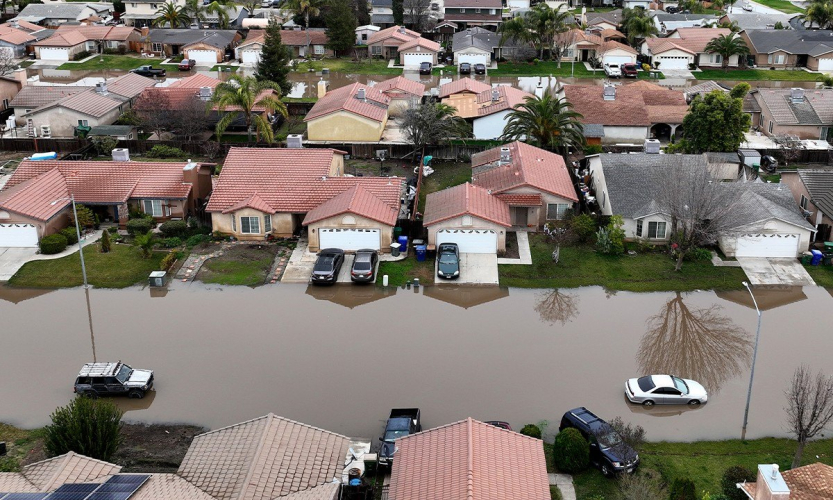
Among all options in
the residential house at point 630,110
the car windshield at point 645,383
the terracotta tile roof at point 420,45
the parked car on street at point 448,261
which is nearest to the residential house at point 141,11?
the terracotta tile roof at point 420,45

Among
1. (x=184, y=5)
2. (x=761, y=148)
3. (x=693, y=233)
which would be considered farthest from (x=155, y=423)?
(x=184, y=5)

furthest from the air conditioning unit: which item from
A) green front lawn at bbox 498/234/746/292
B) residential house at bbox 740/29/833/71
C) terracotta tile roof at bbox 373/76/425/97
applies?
residential house at bbox 740/29/833/71

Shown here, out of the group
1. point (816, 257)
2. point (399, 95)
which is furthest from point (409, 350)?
point (399, 95)

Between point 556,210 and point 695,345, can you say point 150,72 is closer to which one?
point 556,210

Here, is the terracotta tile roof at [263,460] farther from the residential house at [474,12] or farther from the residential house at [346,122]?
the residential house at [474,12]

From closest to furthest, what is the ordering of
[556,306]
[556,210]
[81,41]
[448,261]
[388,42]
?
[556,306]
[448,261]
[556,210]
[388,42]
[81,41]

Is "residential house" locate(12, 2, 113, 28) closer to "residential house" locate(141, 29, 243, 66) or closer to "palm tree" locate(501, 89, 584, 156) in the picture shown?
"residential house" locate(141, 29, 243, 66)

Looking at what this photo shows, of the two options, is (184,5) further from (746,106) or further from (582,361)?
(582,361)
